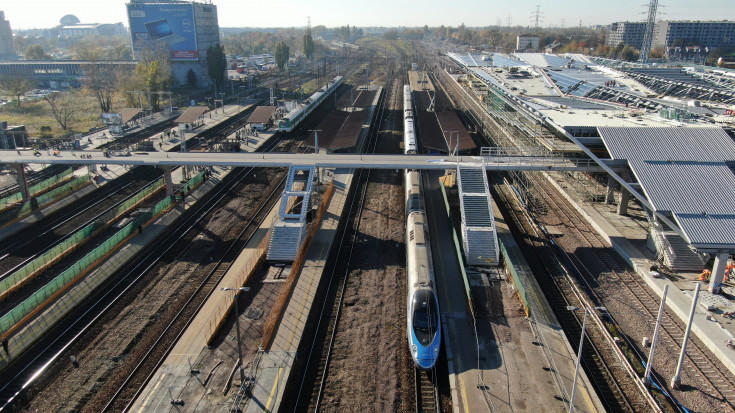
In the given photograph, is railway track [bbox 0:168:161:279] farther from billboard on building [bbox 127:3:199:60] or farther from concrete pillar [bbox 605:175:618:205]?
billboard on building [bbox 127:3:199:60]

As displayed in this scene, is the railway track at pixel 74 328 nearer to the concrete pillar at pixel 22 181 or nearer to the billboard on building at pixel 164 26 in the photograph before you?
the concrete pillar at pixel 22 181

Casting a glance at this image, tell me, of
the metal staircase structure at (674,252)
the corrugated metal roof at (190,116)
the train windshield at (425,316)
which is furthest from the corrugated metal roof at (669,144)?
the corrugated metal roof at (190,116)

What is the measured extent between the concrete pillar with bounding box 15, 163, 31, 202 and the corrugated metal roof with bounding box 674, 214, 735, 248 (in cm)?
5223

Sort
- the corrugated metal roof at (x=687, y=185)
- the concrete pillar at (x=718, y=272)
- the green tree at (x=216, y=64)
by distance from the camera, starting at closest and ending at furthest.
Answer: the concrete pillar at (x=718, y=272) < the corrugated metal roof at (x=687, y=185) < the green tree at (x=216, y=64)

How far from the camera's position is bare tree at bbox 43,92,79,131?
80.7 metres

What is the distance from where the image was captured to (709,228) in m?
32.6

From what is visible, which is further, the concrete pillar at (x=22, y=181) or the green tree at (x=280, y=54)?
the green tree at (x=280, y=54)

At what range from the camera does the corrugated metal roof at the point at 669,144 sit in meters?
39.6

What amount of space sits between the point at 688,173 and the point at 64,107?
9141 centimetres

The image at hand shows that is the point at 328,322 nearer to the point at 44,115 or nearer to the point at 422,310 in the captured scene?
the point at 422,310

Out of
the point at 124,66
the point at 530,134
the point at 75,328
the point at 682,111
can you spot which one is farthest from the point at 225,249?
the point at 124,66

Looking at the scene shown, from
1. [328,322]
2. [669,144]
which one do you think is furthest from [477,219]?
[669,144]

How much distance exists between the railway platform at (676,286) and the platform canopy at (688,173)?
9.90 ft

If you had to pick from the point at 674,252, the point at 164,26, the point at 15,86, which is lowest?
the point at 674,252
